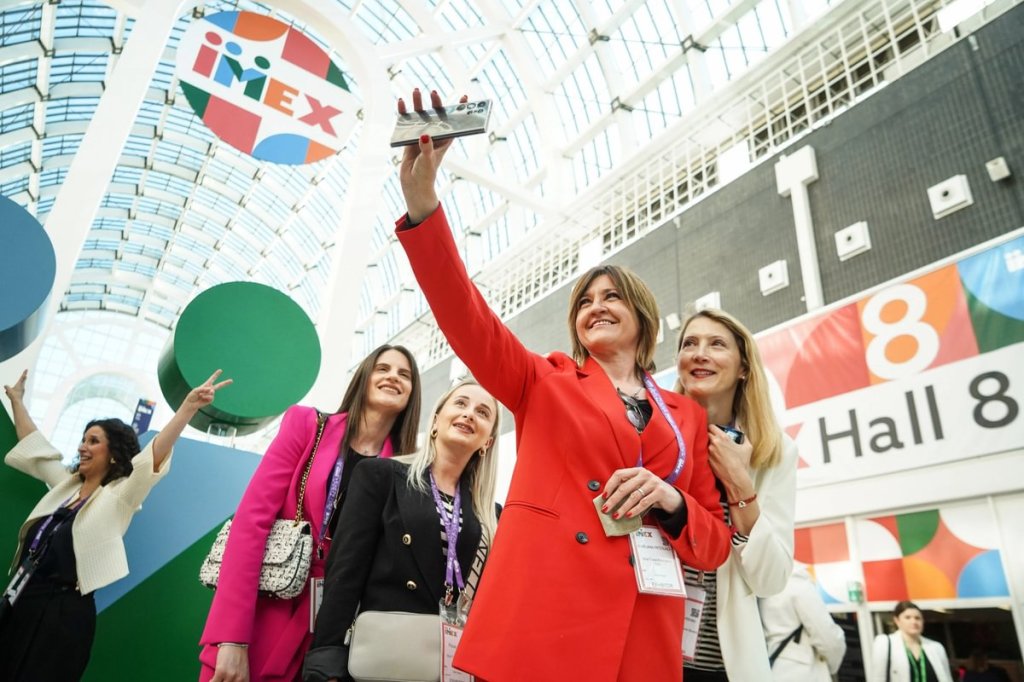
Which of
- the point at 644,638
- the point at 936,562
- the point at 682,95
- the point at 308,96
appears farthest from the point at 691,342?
the point at 682,95

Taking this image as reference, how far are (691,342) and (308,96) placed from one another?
442cm

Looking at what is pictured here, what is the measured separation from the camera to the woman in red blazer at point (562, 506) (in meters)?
1.18

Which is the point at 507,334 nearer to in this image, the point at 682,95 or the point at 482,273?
the point at 682,95

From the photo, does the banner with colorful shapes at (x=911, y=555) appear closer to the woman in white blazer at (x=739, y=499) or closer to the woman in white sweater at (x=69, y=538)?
the woman in white blazer at (x=739, y=499)

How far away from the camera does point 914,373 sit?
21.4 ft

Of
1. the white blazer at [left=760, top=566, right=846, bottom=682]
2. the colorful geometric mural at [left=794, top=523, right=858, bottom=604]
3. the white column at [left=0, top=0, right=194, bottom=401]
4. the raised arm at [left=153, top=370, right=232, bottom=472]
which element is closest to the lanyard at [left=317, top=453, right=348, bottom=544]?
the raised arm at [left=153, top=370, right=232, bottom=472]

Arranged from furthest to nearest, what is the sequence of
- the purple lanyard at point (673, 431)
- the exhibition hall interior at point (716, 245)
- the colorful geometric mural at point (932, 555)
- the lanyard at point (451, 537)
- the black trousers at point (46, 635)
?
the colorful geometric mural at point (932, 555), the exhibition hall interior at point (716, 245), the black trousers at point (46, 635), the lanyard at point (451, 537), the purple lanyard at point (673, 431)

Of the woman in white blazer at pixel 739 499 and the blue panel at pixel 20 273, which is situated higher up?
the blue panel at pixel 20 273

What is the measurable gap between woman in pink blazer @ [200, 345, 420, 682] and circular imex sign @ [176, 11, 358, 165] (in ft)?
10.5

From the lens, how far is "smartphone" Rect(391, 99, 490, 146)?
1224 mm

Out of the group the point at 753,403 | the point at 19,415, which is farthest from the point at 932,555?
the point at 19,415

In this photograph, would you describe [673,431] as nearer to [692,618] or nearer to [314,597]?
[692,618]

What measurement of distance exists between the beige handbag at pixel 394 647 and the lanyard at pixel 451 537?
13 centimetres

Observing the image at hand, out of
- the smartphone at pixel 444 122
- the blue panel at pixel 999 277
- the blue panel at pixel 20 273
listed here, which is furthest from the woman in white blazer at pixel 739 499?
the blue panel at pixel 999 277
